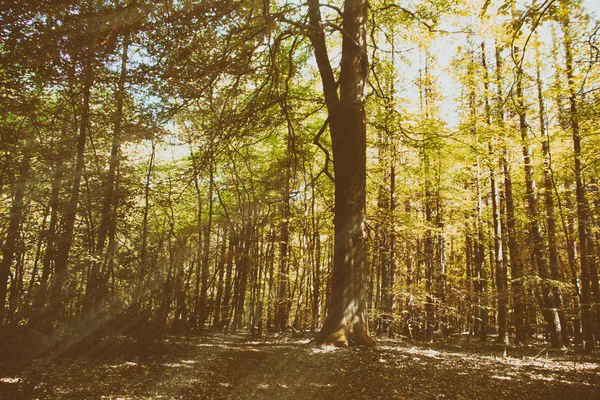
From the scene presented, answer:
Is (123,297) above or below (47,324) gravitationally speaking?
above

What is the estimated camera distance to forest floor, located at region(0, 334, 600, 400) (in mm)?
4926

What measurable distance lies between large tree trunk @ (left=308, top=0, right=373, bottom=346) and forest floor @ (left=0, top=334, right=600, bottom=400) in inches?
23.6

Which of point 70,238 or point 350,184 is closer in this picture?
point 350,184

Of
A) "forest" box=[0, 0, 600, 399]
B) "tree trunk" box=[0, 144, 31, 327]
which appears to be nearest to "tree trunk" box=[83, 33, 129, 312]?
"forest" box=[0, 0, 600, 399]

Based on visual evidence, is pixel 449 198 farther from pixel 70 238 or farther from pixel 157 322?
pixel 70 238

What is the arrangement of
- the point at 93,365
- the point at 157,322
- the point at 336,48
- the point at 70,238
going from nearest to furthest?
the point at 93,365
the point at 157,322
the point at 70,238
the point at 336,48

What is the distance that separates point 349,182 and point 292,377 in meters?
3.89

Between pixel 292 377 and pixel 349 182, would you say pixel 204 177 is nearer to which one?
pixel 349 182

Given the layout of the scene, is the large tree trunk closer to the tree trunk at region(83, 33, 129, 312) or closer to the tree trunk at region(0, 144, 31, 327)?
the tree trunk at region(83, 33, 129, 312)

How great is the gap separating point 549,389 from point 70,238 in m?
10.7

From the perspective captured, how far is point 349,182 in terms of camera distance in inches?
287

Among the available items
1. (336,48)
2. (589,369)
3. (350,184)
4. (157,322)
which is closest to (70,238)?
(157,322)

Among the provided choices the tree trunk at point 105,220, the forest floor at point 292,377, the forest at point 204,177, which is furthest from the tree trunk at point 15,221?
the forest floor at point 292,377

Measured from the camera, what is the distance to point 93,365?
21.1 feet
